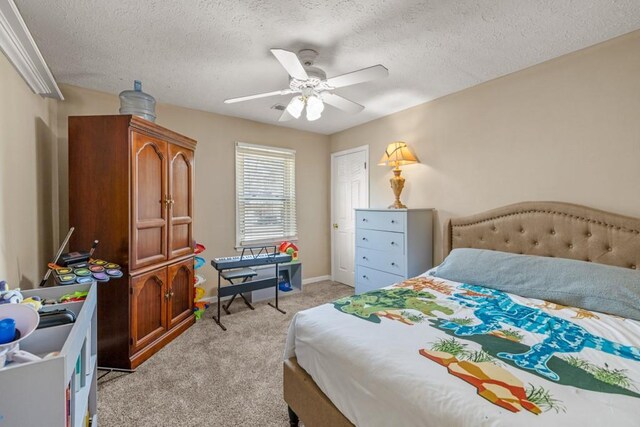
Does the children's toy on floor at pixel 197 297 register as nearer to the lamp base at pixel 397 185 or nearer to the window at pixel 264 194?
the window at pixel 264 194

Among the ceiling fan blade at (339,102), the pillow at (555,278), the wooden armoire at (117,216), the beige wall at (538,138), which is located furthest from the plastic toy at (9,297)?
the beige wall at (538,138)

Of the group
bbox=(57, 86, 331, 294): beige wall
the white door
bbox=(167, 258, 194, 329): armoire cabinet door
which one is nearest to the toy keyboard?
bbox=(167, 258, 194, 329): armoire cabinet door

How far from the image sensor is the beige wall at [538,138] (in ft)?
6.73

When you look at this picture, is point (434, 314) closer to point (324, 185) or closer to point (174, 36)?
point (174, 36)

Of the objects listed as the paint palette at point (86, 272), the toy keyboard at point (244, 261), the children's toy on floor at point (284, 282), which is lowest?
the children's toy on floor at point (284, 282)

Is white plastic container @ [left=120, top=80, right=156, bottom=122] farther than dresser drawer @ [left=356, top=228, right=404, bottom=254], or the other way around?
dresser drawer @ [left=356, top=228, right=404, bottom=254]

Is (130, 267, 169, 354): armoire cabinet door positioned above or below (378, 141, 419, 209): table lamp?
below

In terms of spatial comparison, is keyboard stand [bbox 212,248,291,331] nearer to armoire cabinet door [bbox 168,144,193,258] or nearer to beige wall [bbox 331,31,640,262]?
armoire cabinet door [bbox 168,144,193,258]

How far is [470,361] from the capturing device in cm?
115

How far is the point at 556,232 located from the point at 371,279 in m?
1.85

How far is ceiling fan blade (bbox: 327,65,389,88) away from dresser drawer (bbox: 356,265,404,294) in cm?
209

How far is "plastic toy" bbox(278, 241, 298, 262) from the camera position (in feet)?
13.4

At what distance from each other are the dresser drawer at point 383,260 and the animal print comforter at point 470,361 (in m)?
1.21

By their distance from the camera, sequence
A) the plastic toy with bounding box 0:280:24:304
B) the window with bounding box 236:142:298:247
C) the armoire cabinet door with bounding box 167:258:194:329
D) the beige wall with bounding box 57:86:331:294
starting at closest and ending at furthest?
the plastic toy with bounding box 0:280:24:304 < the armoire cabinet door with bounding box 167:258:194:329 < the beige wall with bounding box 57:86:331:294 < the window with bounding box 236:142:298:247
